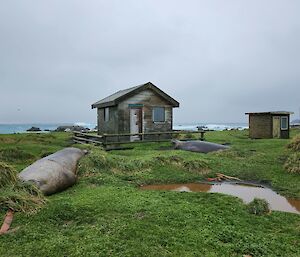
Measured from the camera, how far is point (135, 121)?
71.3 feet

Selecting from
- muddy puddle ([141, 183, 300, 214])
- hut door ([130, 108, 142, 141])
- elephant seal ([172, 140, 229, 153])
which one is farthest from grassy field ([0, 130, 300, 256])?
hut door ([130, 108, 142, 141])

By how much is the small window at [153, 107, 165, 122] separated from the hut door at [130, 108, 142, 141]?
1373mm

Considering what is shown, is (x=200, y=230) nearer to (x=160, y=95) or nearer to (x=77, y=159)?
(x=77, y=159)

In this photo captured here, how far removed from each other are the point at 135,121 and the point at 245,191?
13466 millimetres

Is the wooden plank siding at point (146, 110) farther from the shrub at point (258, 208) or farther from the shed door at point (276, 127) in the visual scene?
the shrub at point (258, 208)

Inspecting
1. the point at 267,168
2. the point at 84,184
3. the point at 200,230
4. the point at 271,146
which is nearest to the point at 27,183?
the point at 84,184

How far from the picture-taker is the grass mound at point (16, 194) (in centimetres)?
626

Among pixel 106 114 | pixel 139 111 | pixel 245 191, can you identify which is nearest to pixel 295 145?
pixel 245 191

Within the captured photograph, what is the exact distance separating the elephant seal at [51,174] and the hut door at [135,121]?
11.3 meters

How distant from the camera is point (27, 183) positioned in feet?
23.8

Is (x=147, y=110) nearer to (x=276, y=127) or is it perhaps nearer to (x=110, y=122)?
(x=110, y=122)

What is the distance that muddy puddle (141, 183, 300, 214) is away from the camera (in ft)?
25.6

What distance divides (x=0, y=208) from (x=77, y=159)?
17.5 feet

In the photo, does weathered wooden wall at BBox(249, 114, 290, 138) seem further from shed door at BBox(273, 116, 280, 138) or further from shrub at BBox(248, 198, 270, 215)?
shrub at BBox(248, 198, 270, 215)
